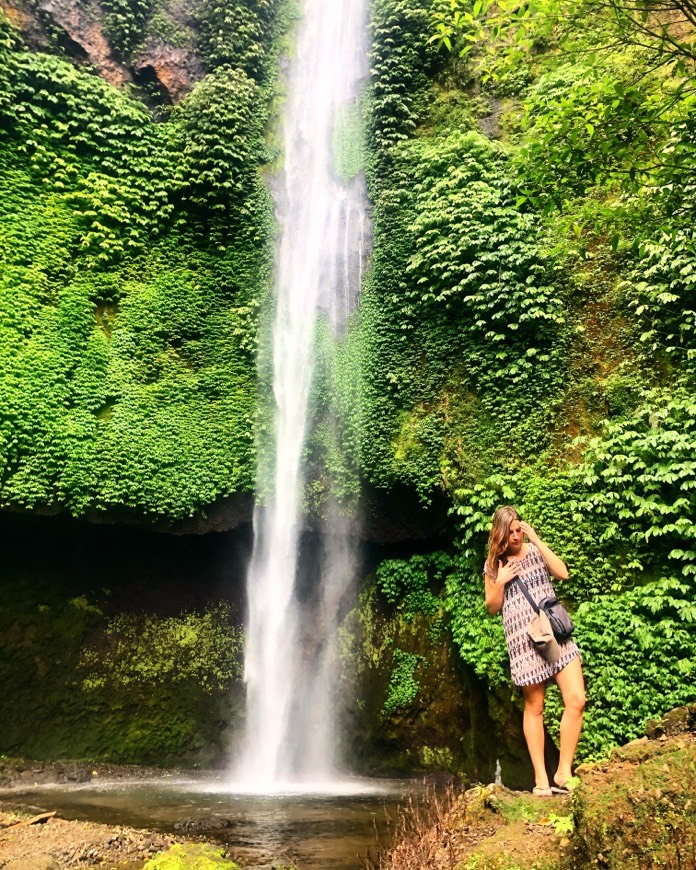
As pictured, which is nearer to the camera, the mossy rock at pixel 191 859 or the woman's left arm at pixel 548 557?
the mossy rock at pixel 191 859

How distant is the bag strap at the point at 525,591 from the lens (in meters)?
3.81

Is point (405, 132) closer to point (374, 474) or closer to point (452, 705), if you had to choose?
point (374, 474)

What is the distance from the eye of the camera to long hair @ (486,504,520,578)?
393 cm

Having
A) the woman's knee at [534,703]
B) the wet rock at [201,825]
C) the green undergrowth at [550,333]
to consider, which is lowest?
the wet rock at [201,825]

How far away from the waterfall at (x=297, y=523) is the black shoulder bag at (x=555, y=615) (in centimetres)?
560

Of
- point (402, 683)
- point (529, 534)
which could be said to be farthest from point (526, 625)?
point (402, 683)

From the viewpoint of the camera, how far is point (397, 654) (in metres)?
9.42

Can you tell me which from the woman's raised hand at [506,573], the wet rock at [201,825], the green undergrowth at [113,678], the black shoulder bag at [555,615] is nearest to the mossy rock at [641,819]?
the black shoulder bag at [555,615]

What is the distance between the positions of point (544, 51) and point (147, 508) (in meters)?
10.4

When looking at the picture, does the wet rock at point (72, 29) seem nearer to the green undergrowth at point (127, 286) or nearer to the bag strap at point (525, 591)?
the green undergrowth at point (127, 286)

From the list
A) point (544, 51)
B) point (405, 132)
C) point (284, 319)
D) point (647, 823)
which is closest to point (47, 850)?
point (647, 823)

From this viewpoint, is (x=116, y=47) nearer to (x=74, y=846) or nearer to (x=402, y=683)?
(x=402, y=683)

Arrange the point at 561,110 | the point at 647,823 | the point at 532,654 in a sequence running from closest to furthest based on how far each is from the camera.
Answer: the point at 647,823
the point at 532,654
the point at 561,110

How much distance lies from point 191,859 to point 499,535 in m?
2.87
